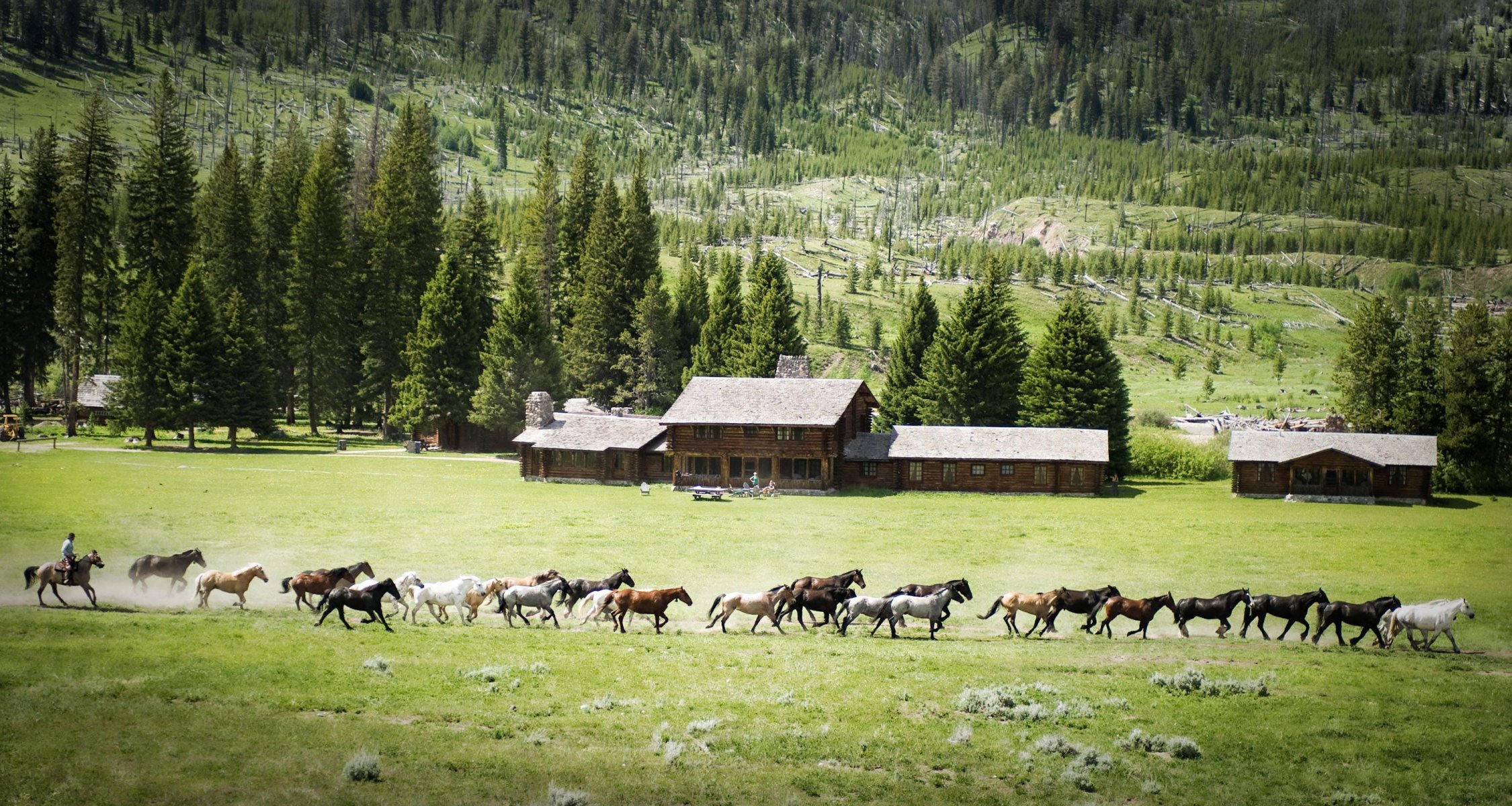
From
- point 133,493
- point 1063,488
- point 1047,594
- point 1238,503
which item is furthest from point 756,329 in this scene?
point 1047,594

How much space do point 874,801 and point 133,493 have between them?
4018cm

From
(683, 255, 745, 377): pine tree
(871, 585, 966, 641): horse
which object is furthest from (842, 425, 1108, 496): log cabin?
(871, 585, 966, 641): horse

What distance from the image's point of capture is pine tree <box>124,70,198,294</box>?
7844cm

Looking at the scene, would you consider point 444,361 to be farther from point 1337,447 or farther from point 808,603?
point 1337,447

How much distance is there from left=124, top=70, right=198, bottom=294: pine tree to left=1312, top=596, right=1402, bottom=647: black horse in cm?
7730

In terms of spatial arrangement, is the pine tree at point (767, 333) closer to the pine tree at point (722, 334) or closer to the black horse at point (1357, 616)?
the pine tree at point (722, 334)

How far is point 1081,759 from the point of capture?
1627 cm

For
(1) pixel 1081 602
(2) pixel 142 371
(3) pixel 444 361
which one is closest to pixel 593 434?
(3) pixel 444 361

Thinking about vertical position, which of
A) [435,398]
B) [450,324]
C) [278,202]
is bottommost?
[435,398]

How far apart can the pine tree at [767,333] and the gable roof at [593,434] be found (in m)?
14.4

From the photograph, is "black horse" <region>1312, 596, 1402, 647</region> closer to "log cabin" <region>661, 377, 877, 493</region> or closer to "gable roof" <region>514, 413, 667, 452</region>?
"log cabin" <region>661, 377, 877, 493</region>

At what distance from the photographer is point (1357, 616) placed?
81.5 feet

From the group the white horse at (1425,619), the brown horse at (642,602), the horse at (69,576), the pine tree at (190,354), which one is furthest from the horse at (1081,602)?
the pine tree at (190,354)

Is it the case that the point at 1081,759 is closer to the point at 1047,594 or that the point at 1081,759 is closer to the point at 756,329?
the point at 1047,594
